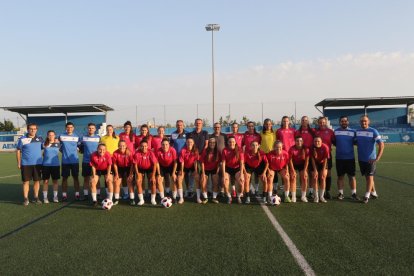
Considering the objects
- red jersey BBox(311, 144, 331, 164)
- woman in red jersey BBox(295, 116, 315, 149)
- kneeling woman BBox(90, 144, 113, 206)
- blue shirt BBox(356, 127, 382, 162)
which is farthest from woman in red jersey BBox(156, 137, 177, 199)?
blue shirt BBox(356, 127, 382, 162)

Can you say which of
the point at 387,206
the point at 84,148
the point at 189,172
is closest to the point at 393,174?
the point at 387,206

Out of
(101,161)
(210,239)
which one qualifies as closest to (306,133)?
(210,239)

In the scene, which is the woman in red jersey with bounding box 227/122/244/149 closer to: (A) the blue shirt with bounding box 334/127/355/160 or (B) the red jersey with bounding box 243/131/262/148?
(B) the red jersey with bounding box 243/131/262/148

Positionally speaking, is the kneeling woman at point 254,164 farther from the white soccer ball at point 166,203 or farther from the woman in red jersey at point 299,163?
the white soccer ball at point 166,203

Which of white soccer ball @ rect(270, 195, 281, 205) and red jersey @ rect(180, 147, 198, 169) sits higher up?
red jersey @ rect(180, 147, 198, 169)

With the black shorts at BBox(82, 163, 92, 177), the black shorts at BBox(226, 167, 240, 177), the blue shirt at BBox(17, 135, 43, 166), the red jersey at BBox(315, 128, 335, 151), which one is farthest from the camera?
the black shorts at BBox(82, 163, 92, 177)

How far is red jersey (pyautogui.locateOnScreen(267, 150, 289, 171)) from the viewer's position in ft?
21.1

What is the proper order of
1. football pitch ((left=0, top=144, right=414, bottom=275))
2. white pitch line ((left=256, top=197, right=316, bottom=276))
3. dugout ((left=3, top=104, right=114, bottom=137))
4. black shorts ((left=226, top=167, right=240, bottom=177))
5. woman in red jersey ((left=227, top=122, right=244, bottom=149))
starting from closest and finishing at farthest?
white pitch line ((left=256, top=197, right=316, bottom=276)) → football pitch ((left=0, top=144, right=414, bottom=275)) → black shorts ((left=226, top=167, right=240, bottom=177)) → woman in red jersey ((left=227, top=122, right=244, bottom=149)) → dugout ((left=3, top=104, right=114, bottom=137))

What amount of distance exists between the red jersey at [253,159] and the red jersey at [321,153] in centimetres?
109

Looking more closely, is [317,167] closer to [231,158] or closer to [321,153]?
[321,153]

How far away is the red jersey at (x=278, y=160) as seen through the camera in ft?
21.1

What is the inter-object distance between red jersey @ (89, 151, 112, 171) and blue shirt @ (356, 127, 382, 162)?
5.59m

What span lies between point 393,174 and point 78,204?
989cm

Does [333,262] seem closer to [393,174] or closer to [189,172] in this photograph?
[189,172]
